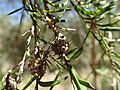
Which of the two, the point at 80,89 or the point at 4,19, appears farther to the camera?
the point at 4,19

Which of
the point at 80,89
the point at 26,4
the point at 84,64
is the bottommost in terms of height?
the point at 84,64

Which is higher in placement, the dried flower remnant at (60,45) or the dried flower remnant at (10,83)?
the dried flower remnant at (60,45)

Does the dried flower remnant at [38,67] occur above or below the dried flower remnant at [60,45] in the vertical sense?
below

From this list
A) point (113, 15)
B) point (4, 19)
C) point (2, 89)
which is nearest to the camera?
point (2, 89)

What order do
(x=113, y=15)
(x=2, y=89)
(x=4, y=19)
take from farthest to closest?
(x=4, y=19) → (x=113, y=15) → (x=2, y=89)

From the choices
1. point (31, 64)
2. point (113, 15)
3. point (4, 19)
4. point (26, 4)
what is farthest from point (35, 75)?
point (4, 19)

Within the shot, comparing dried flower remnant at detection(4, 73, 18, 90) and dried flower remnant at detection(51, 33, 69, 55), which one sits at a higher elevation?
dried flower remnant at detection(51, 33, 69, 55)

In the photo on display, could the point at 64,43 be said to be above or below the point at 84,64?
above

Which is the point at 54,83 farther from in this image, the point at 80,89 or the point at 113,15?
the point at 113,15

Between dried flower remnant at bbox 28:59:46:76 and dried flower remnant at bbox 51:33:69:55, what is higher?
dried flower remnant at bbox 51:33:69:55
